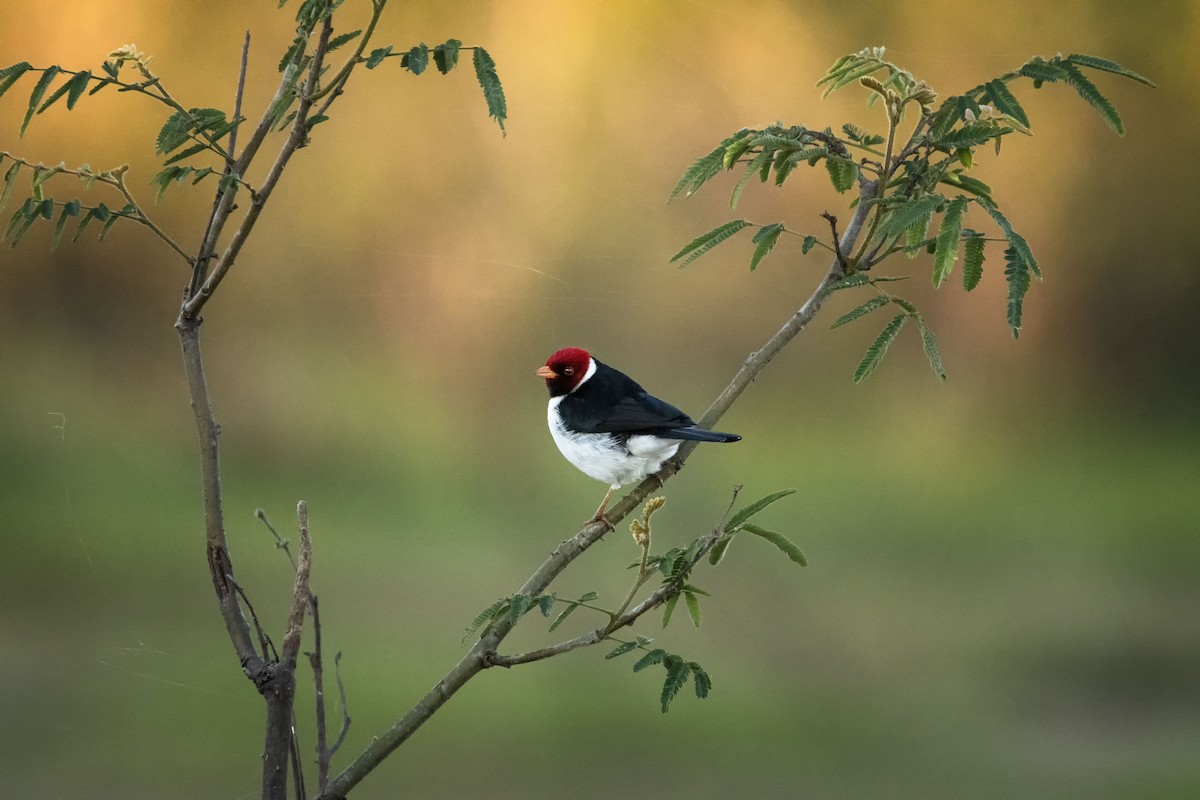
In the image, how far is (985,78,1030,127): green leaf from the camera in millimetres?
909

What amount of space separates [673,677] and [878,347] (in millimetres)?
346

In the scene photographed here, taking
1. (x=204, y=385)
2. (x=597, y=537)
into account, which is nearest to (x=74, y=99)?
(x=204, y=385)

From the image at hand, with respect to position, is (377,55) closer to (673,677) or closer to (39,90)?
(39,90)

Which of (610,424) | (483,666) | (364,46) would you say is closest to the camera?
(364,46)

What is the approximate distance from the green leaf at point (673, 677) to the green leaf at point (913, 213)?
0.41 metres

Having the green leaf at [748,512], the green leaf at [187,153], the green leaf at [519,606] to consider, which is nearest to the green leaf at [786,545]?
the green leaf at [748,512]

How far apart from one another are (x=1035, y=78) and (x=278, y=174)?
62 centimetres

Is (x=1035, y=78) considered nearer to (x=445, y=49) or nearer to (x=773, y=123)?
(x=773, y=123)

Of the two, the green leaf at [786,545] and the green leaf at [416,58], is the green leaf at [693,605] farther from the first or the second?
the green leaf at [416,58]

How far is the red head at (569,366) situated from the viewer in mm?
1456

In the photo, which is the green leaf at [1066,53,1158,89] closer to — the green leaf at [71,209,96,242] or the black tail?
the black tail

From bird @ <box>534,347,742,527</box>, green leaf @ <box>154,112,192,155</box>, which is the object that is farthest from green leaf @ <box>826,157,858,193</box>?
green leaf @ <box>154,112,192,155</box>

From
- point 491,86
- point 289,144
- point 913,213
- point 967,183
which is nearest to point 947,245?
point 913,213

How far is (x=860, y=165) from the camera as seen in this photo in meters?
1.02
